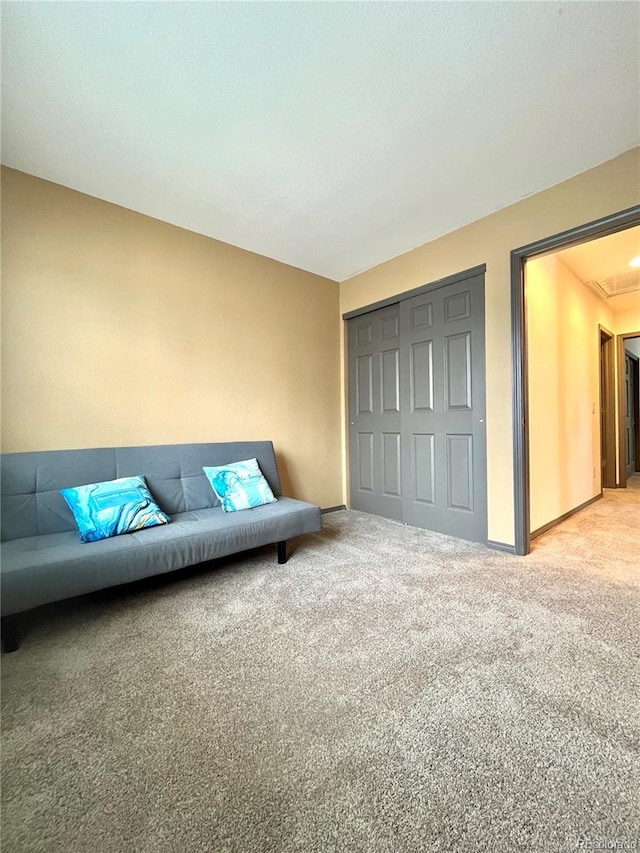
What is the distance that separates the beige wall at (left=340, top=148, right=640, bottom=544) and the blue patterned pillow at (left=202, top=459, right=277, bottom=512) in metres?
1.78

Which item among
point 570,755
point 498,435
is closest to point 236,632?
point 570,755

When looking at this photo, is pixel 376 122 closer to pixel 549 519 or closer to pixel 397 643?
pixel 397 643

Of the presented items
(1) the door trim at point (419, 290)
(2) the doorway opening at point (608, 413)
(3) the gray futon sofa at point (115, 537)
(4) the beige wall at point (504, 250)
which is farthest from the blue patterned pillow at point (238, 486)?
(2) the doorway opening at point (608, 413)

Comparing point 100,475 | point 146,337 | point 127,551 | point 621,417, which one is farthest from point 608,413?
point 100,475

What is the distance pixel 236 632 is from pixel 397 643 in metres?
0.75

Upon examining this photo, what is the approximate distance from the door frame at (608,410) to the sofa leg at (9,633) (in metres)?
6.10

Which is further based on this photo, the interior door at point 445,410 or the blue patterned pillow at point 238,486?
the interior door at point 445,410

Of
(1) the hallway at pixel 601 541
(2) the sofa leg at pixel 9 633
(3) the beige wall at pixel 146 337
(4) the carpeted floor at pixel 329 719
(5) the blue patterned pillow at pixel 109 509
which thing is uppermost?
(3) the beige wall at pixel 146 337

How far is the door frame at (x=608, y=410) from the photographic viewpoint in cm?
467

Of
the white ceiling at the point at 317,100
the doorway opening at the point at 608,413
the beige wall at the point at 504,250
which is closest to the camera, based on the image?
the white ceiling at the point at 317,100

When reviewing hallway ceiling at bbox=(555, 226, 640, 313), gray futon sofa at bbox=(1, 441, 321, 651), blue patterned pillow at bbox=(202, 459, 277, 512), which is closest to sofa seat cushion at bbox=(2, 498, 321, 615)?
gray futon sofa at bbox=(1, 441, 321, 651)

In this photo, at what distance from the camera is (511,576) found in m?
2.14

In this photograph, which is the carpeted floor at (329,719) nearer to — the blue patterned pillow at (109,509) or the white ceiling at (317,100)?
the blue patterned pillow at (109,509)

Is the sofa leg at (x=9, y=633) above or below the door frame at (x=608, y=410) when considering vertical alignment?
→ below
